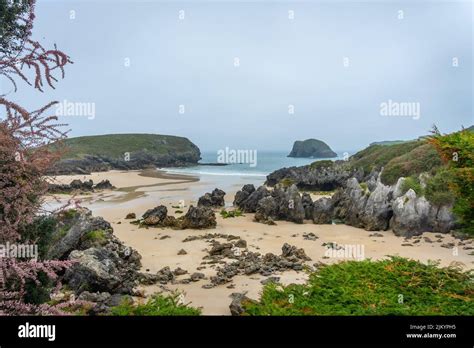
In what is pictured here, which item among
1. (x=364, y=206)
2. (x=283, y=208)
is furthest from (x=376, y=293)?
(x=283, y=208)

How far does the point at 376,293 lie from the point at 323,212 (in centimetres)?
875

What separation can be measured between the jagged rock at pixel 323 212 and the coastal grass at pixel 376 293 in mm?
7359

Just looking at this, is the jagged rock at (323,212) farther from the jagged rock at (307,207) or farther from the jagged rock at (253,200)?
the jagged rock at (253,200)

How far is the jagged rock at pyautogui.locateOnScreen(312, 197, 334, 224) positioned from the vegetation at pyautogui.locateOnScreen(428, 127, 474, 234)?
297 inches

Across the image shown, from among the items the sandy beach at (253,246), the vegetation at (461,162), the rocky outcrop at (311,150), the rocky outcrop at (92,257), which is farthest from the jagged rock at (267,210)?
the rocky outcrop at (311,150)

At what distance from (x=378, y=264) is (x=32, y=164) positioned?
5733 millimetres

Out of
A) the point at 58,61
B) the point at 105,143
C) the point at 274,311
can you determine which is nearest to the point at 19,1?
the point at 58,61

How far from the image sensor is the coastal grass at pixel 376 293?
4570 millimetres

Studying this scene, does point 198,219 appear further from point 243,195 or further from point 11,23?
point 11,23

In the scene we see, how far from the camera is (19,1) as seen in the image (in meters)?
3.67

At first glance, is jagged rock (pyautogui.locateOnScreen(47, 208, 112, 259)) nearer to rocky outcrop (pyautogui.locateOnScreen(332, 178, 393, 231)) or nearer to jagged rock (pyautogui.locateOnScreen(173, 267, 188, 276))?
jagged rock (pyautogui.locateOnScreen(173, 267, 188, 276))

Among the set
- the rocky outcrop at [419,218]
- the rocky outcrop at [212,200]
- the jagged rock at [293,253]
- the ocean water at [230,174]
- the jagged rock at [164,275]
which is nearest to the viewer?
the jagged rock at [164,275]
